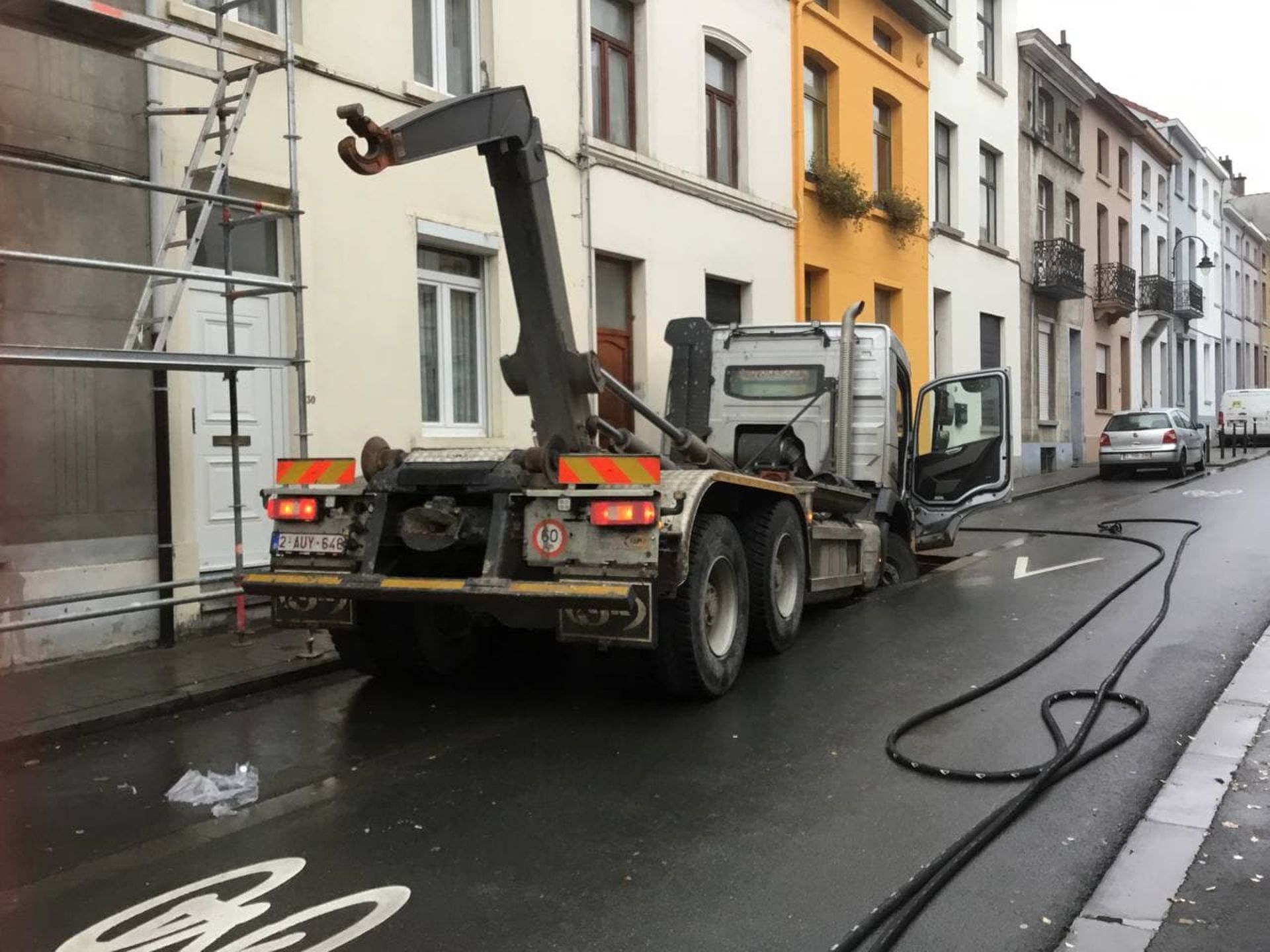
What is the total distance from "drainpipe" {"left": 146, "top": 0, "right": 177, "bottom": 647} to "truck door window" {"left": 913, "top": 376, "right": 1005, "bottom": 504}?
6.30 metres

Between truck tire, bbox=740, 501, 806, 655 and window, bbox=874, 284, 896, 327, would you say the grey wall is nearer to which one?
truck tire, bbox=740, 501, 806, 655

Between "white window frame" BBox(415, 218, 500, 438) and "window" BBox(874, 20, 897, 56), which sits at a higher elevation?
"window" BBox(874, 20, 897, 56)

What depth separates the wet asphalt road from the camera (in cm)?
342

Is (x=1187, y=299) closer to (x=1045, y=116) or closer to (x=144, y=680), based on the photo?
(x=1045, y=116)

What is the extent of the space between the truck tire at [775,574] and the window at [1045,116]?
22383 millimetres

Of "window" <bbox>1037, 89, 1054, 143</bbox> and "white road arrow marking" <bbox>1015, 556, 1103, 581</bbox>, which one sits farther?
"window" <bbox>1037, 89, 1054, 143</bbox>

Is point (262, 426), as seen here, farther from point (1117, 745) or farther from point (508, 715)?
Answer: point (1117, 745)

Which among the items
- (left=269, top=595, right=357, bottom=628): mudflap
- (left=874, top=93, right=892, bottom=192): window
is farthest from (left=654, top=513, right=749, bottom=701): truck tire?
(left=874, top=93, right=892, bottom=192): window

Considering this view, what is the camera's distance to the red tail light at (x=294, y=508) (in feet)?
19.4

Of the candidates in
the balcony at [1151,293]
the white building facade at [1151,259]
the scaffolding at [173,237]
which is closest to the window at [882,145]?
the scaffolding at [173,237]

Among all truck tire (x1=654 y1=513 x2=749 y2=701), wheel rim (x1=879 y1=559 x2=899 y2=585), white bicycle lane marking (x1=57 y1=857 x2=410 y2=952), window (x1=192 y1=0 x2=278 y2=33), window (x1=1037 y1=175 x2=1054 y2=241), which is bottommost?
white bicycle lane marking (x1=57 y1=857 x2=410 y2=952)

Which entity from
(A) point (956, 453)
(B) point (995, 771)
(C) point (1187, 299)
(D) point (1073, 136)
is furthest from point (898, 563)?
(C) point (1187, 299)

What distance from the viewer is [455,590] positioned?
523cm

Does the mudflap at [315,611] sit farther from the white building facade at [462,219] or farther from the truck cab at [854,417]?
the truck cab at [854,417]
